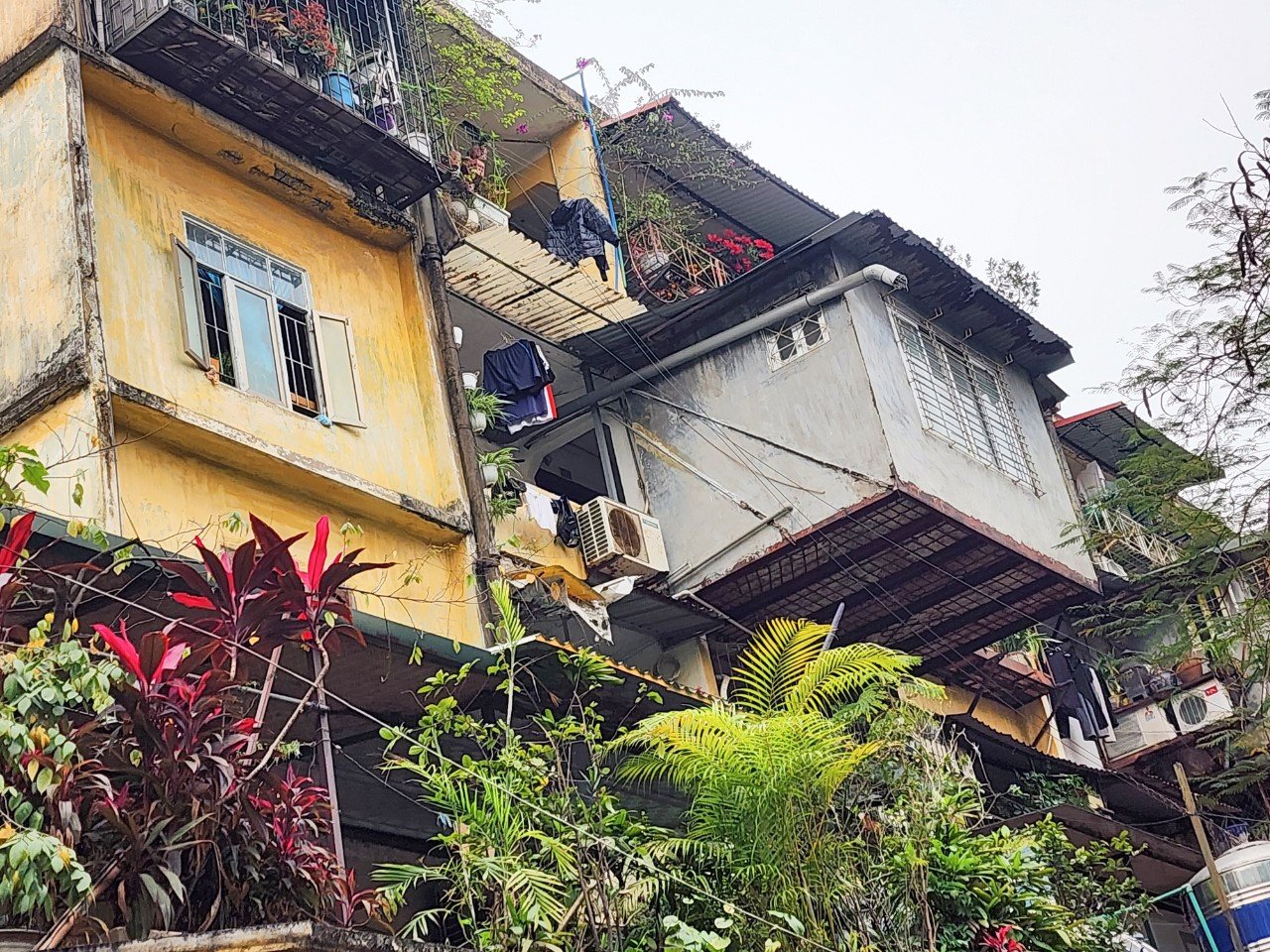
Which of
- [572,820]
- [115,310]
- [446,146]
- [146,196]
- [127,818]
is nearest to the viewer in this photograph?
[127,818]

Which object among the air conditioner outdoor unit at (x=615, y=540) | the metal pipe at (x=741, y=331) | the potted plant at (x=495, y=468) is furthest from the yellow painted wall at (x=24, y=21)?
the metal pipe at (x=741, y=331)

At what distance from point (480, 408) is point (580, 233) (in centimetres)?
305

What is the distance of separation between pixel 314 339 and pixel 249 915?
6263 millimetres

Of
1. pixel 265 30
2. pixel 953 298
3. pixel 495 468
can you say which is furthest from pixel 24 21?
pixel 953 298

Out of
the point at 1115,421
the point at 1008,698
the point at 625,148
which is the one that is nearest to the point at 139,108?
the point at 625,148

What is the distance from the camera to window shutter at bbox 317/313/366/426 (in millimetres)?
10664

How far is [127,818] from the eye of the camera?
15.7 ft

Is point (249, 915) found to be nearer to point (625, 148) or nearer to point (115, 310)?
point (115, 310)

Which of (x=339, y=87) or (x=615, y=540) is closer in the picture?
(x=339, y=87)

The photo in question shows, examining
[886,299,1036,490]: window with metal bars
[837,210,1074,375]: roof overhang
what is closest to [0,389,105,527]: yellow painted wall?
[837,210,1074,375]: roof overhang

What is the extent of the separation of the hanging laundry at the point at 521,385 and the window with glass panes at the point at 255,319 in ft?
8.64

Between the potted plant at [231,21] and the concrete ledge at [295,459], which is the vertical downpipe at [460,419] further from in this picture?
the potted plant at [231,21]

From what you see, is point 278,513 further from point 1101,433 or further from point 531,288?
point 1101,433

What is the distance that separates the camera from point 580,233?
574 inches
